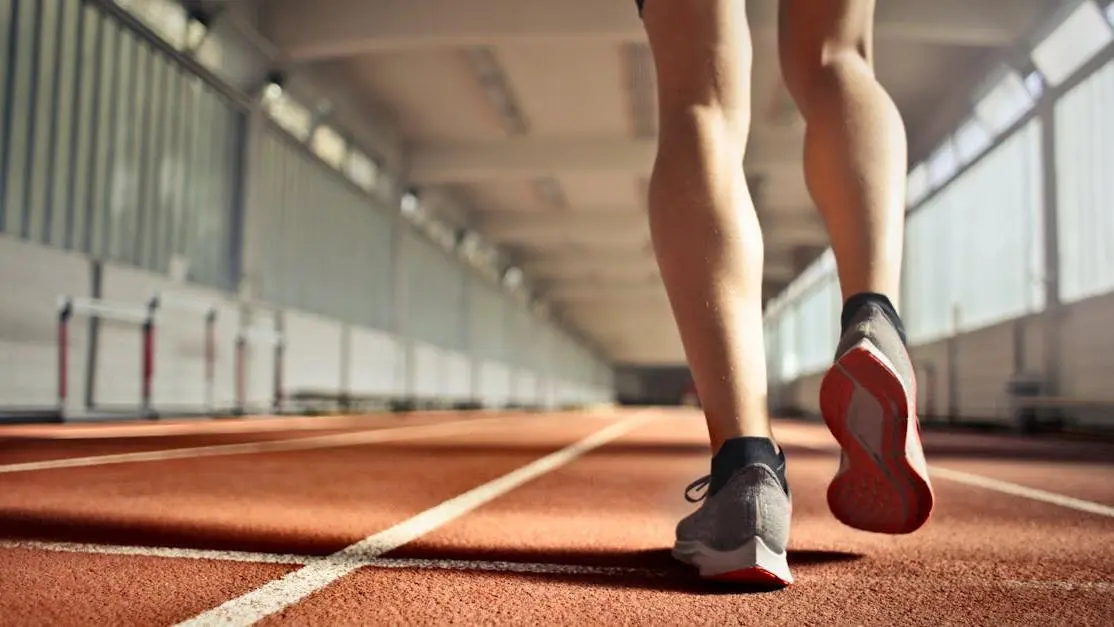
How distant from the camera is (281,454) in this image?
3660 mm

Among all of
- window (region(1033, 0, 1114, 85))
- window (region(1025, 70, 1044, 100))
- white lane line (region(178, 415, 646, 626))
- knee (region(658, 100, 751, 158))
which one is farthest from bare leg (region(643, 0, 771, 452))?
window (region(1025, 70, 1044, 100))

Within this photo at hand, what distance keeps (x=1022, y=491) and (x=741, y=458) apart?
1783 mm

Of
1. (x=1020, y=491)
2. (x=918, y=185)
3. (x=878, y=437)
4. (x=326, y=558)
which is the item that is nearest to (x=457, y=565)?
(x=326, y=558)

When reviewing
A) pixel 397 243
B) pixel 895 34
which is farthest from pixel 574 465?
pixel 397 243

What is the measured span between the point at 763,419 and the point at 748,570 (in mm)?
226

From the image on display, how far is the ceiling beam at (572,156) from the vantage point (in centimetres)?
1595

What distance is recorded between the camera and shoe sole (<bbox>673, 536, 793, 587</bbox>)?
1.05m

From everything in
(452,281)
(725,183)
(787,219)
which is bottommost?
(725,183)

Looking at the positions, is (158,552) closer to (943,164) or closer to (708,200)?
(708,200)

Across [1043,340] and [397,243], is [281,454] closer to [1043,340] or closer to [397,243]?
[1043,340]

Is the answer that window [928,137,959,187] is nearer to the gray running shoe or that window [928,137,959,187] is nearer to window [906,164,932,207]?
window [906,164,932,207]

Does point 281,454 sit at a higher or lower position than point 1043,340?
lower

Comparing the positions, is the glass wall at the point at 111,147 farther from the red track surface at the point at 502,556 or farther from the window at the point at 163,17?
the red track surface at the point at 502,556

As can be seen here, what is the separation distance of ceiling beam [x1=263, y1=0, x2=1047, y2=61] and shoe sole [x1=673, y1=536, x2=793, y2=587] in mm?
10298
